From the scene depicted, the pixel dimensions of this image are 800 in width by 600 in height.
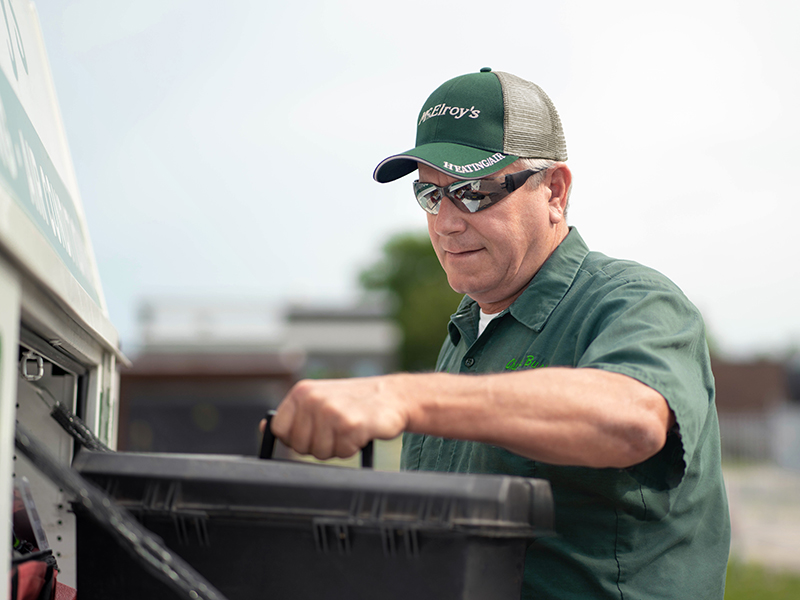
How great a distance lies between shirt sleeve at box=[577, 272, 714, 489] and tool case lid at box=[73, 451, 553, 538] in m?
0.29

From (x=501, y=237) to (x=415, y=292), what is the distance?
47110 mm

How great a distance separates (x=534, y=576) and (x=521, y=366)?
A: 0.49 meters

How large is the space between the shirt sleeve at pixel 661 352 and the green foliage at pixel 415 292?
134ft

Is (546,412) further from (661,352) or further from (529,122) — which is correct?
(529,122)

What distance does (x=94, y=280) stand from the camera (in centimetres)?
214

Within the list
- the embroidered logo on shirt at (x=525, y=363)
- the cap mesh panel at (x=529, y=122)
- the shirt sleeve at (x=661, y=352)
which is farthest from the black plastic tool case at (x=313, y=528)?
the cap mesh panel at (x=529, y=122)

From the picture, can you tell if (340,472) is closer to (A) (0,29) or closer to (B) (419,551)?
(B) (419,551)

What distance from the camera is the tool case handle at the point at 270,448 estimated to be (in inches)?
44.6

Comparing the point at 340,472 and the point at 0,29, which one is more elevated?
the point at 0,29

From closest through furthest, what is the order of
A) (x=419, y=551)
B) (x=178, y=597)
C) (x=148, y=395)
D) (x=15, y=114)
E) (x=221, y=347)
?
(x=419, y=551) → (x=178, y=597) → (x=15, y=114) → (x=148, y=395) → (x=221, y=347)

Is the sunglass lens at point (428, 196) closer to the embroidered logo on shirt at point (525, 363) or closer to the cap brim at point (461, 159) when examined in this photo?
the cap brim at point (461, 159)

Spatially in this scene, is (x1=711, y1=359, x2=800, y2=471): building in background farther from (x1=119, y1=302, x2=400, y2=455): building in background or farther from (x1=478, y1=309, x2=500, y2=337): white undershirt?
(x1=478, y1=309, x2=500, y2=337): white undershirt

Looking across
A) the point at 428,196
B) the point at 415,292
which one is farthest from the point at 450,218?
the point at 415,292

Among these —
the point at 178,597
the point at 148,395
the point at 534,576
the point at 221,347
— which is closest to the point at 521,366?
the point at 534,576
